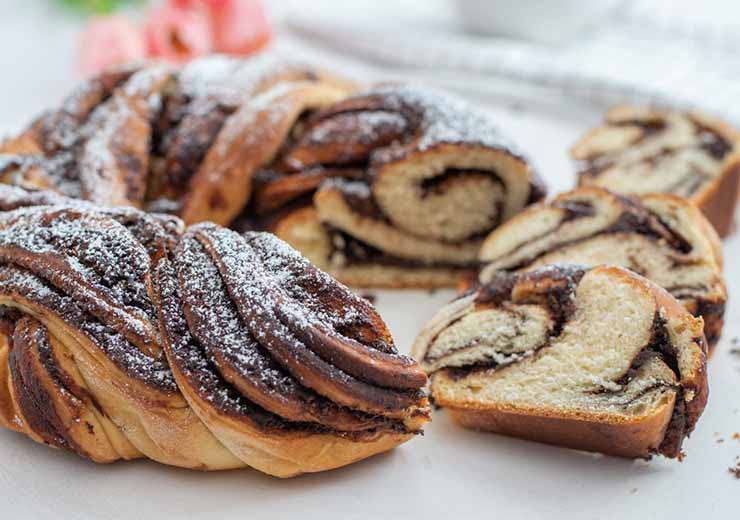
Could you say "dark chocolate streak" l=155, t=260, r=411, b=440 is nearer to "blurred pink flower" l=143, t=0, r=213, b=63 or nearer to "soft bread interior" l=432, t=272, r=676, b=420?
"soft bread interior" l=432, t=272, r=676, b=420

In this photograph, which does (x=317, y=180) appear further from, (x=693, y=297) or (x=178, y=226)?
(x=693, y=297)

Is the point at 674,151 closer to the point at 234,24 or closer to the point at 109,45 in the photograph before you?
the point at 234,24

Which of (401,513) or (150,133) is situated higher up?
(150,133)

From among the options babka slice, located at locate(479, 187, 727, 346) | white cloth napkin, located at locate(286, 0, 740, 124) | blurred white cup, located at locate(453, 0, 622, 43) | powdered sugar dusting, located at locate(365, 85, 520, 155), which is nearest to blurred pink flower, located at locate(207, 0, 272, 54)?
white cloth napkin, located at locate(286, 0, 740, 124)

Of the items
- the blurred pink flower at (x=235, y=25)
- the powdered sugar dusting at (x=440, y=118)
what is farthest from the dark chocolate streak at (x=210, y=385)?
the blurred pink flower at (x=235, y=25)

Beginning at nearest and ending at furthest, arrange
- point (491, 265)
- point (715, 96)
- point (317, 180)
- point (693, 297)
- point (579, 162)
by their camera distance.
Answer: point (693, 297) < point (491, 265) < point (317, 180) < point (579, 162) < point (715, 96)

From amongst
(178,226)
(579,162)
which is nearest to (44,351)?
(178,226)
